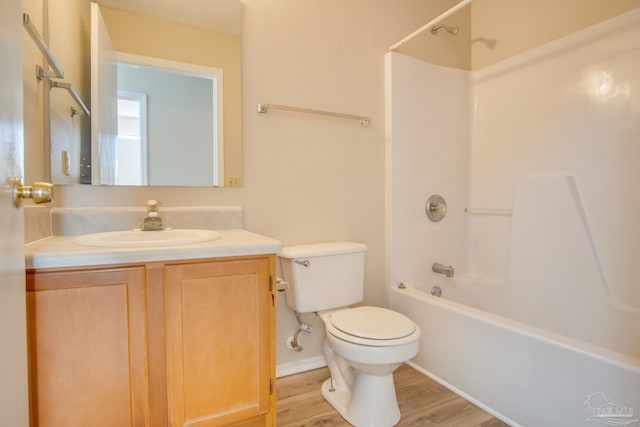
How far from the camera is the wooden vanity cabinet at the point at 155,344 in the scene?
0.95 m

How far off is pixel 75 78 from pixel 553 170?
8.13 ft

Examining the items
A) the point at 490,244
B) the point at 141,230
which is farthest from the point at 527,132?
the point at 141,230

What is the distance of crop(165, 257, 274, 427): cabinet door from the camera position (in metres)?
1.09

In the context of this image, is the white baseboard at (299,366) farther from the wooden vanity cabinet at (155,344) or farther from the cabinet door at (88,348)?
the cabinet door at (88,348)

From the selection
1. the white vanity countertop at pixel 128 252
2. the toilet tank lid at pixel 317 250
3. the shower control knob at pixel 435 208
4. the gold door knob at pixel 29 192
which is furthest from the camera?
the shower control knob at pixel 435 208

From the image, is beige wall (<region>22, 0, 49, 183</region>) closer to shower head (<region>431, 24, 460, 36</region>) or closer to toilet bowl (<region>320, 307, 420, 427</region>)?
toilet bowl (<region>320, 307, 420, 427</region>)

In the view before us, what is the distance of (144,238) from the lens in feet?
4.41

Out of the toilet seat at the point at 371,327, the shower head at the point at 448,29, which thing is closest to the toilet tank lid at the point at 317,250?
the toilet seat at the point at 371,327

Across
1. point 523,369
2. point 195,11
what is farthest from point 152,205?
point 523,369

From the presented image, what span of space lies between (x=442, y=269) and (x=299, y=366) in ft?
3.59

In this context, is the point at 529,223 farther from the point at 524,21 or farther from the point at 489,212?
the point at 524,21

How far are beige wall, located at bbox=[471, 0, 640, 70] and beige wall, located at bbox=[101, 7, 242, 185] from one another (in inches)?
71.6

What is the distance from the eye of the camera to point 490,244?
238 centimetres

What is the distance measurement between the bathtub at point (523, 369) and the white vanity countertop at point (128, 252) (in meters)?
1.06
